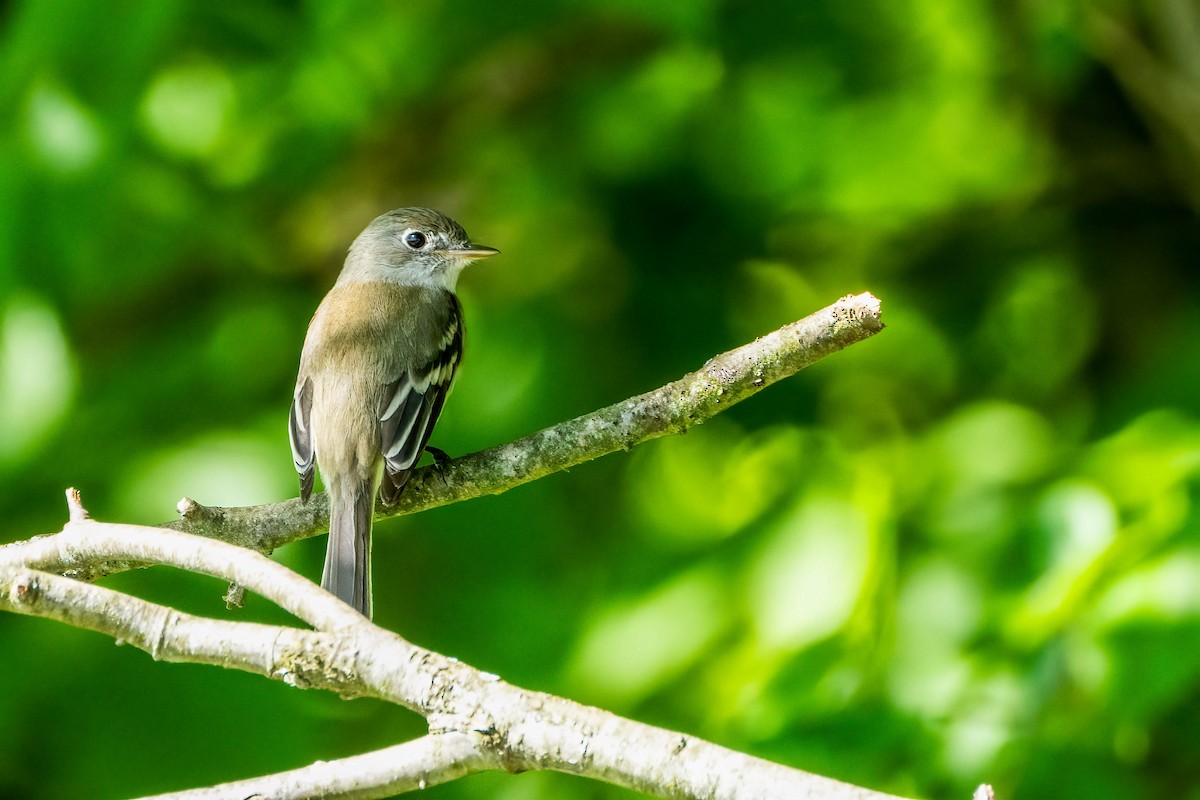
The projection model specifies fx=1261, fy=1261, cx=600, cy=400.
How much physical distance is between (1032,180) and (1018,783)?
269cm

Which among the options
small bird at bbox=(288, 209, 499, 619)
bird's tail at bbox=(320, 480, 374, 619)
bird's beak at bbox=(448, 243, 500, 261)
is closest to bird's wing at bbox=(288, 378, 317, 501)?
small bird at bbox=(288, 209, 499, 619)

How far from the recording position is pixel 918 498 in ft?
12.8

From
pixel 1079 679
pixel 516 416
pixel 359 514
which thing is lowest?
pixel 1079 679

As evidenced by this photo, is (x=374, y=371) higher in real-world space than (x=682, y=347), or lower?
lower

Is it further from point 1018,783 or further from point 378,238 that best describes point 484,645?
point 378,238

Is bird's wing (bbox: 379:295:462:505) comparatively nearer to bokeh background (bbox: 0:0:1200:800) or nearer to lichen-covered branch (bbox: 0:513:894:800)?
bokeh background (bbox: 0:0:1200:800)

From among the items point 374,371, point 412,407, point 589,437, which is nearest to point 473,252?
point 374,371

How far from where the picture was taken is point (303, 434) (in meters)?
4.26

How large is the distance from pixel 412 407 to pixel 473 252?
1156mm

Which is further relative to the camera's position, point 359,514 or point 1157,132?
point 1157,132

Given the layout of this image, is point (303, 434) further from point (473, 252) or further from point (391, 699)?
point (391, 699)

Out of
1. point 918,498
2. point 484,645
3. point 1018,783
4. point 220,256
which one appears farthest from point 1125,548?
point 220,256

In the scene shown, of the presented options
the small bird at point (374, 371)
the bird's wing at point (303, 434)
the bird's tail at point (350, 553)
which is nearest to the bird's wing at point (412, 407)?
the small bird at point (374, 371)

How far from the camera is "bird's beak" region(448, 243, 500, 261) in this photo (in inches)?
203
